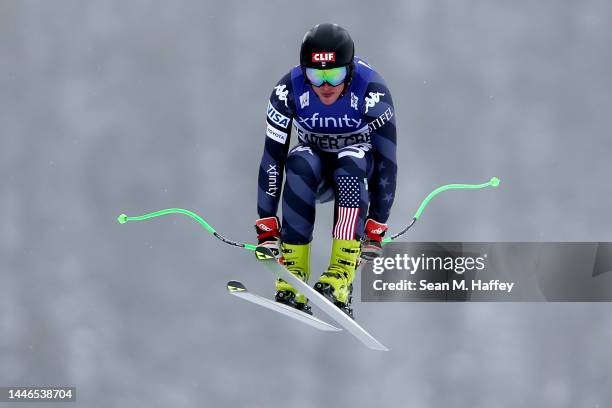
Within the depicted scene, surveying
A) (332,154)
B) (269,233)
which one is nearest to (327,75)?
(332,154)

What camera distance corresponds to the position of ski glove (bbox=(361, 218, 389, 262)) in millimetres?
8852

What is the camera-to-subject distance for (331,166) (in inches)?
345

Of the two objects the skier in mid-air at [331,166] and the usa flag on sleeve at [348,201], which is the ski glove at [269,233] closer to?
the skier in mid-air at [331,166]

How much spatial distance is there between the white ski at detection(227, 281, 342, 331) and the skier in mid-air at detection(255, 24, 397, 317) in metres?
0.11

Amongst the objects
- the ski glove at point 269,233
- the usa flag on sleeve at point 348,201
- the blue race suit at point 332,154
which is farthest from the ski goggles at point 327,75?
the ski glove at point 269,233

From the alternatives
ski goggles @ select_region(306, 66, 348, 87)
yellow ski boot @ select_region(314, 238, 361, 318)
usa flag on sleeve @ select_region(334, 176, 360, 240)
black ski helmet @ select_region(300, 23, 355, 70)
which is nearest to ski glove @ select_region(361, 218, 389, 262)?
yellow ski boot @ select_region(314, 238, 361, 318)

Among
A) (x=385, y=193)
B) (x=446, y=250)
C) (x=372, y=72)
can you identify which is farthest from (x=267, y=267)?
(x=446, y=250)

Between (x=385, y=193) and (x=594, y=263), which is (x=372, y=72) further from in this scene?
(x=594, y=263)

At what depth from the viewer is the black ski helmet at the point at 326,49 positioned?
8188 millimetres

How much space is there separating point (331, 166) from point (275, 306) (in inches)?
45.0

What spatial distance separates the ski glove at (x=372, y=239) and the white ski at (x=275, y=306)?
61cm

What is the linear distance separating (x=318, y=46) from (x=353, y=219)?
1.31 metres

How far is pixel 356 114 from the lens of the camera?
8.49 m

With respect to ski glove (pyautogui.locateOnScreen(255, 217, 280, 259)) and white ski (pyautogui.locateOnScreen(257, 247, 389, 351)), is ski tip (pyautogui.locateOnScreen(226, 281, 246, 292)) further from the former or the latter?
ski glove (pyautogui.locateOnScreen(255, 217, 280, 259))
